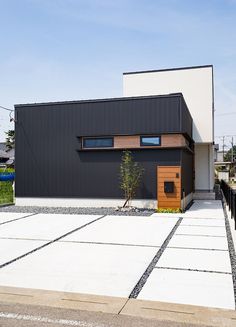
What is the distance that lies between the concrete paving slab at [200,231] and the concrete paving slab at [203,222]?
0.52 meters

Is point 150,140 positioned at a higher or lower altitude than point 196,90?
lower

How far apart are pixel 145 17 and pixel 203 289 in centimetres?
747

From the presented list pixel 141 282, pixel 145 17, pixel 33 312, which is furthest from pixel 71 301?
pixel 145 17

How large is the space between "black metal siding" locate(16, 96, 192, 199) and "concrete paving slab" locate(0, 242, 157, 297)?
23.8 feet

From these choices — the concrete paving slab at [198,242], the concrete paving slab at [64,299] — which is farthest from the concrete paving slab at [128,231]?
the concrete paving slab at [64,299]

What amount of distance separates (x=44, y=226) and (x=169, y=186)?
219 inches

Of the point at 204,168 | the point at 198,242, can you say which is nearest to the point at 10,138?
the point at 204,168

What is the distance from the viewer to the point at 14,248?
7391 millimetres

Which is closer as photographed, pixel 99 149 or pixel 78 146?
pixel 99 149

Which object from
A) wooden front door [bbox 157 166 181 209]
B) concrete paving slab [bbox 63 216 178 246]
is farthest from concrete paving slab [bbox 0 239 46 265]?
wooden front door [bbox 157 166 181 209]

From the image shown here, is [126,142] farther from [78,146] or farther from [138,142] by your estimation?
[78,146]

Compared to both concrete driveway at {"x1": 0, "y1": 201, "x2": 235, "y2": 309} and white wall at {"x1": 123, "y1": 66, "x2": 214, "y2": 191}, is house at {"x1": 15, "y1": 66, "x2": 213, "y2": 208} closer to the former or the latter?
concrete driveway at {"x1": 0, "y1": 201, "x2": 235, "y2": 309}

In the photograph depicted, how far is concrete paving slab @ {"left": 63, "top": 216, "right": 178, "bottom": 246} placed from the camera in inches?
323

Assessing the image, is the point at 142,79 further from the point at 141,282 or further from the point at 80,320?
the point at 80,320
